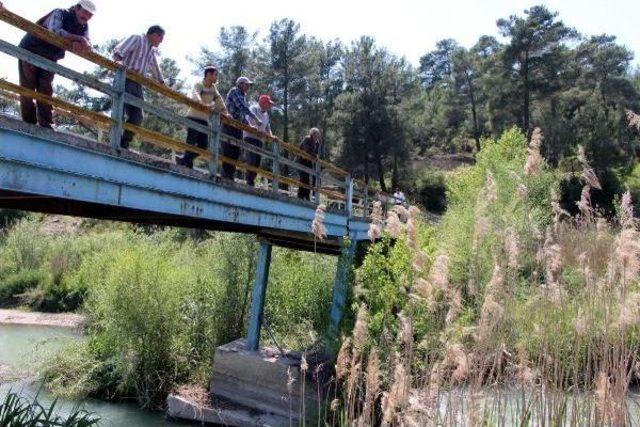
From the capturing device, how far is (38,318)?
27.5m

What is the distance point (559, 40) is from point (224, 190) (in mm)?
38496

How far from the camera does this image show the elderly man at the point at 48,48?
5.38 meters

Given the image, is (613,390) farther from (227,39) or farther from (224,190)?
(227,39)

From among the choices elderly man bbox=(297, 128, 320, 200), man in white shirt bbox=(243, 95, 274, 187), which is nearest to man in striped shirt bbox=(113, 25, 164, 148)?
man in white shirt bbox=(243, 95, 274, 187)

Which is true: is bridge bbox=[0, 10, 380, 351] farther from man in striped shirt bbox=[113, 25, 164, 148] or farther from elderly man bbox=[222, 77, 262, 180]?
elderly man bbox=[222, 77, 262, 180]

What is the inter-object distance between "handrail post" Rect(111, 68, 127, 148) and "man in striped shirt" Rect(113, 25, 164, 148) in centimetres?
94

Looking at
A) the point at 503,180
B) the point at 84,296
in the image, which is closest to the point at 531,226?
the point at 503,180

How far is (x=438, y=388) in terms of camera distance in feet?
14.6

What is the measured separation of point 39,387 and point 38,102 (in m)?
11.8

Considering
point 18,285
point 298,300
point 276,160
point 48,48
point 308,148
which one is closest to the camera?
point 48,48

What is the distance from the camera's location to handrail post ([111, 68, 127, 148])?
5.89 meters

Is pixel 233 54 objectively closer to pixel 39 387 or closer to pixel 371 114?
pixel 371 114

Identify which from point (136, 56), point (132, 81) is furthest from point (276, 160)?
point (132, 81)

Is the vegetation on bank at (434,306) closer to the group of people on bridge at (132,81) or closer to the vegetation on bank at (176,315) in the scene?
the vegetation on bank at (176,315)
